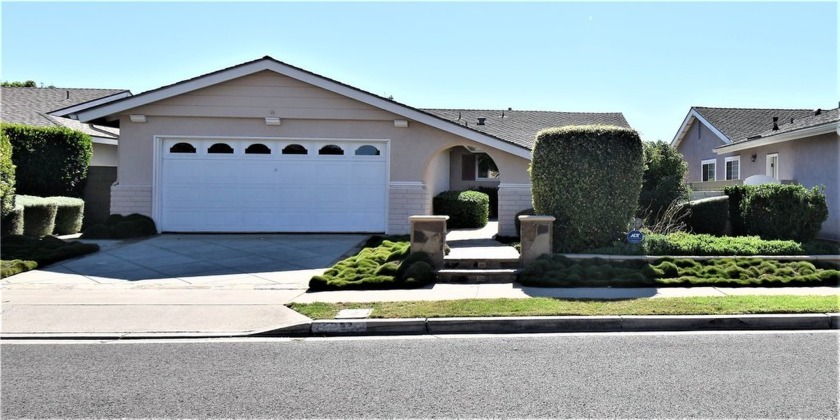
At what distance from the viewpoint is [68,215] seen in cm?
1566

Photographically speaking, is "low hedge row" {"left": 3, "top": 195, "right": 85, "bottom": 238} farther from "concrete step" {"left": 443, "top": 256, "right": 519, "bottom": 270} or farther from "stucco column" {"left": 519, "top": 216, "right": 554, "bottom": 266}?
"stucco column" {"left": 519, "top": 216, "right": 554, "bottom": 266}

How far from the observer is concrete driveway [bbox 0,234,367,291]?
32.2 ft

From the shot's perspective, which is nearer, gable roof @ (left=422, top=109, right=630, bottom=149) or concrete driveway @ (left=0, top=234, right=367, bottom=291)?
concrete driveway @ (left=0, top=234, right=367, bottom=291)

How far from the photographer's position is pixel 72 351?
598cm

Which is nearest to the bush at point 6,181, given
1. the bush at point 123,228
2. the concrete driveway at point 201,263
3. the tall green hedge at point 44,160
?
the bush at point 123,228

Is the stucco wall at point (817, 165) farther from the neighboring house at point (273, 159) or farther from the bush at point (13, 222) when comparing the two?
the bush at point (13, 222)

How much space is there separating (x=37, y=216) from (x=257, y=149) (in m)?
5.39

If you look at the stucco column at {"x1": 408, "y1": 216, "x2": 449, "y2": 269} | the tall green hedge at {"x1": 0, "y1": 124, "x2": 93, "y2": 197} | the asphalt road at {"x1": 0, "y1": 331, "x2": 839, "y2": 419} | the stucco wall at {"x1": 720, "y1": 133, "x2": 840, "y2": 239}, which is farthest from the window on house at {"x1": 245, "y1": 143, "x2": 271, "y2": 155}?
the stucco wall at {"x1": 720, "y1": 133, "x2": 840, "y2": 239}

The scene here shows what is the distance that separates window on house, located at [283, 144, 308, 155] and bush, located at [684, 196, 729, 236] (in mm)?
9438

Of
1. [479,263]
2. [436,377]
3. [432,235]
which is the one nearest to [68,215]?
[432,235]

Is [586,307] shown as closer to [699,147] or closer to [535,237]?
[535,237]

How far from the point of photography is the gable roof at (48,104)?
20188 millimetres

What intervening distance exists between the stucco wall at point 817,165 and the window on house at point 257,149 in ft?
44.5

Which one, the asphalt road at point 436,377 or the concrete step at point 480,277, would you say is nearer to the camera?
the asphalt road at point 436,377
